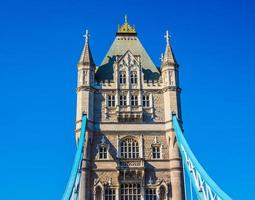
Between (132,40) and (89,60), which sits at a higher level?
(132,40)

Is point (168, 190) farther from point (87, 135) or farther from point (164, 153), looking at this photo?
point (87, 135)

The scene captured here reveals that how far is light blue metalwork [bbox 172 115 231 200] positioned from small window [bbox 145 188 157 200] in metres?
3.24

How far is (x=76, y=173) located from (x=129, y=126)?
7640 mm

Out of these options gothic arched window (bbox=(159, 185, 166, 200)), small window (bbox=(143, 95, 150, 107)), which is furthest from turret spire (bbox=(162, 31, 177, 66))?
gothic arched window (bbox=(159, 185, 166, 200))

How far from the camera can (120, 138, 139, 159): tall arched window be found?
38.8 m

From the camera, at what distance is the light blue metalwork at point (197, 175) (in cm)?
3011

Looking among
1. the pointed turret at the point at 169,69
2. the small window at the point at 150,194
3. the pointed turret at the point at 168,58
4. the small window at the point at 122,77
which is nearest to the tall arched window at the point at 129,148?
the small window at the point at 150,194

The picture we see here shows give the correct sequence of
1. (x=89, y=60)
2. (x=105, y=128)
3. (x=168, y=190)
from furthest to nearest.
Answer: (x=89, y=60) → (x=105, y=128) → (x=168, y=190)

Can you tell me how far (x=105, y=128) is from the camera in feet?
129

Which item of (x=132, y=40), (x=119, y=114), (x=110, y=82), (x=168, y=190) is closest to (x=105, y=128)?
(x=119, y=114)

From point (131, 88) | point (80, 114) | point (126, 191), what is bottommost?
point (126, 191)

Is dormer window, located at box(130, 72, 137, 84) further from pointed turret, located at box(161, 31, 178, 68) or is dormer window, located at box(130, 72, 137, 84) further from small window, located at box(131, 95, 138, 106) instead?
pointed turret, located at box(161, 31, 178, 68)

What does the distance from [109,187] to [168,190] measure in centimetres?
455

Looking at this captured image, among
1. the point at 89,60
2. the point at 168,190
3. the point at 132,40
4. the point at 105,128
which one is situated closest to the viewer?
the point at 168,190
